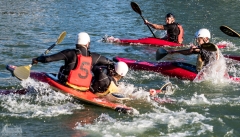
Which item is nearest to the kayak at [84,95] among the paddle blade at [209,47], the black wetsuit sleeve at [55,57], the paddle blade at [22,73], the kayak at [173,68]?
the paddle blade at [22,73]

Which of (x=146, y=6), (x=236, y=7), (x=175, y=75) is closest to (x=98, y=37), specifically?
(x=175, y=75)

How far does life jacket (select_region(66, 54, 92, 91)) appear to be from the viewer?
7777 mm

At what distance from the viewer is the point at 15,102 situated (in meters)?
7.99

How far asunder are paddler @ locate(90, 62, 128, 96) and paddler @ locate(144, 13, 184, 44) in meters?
5.49

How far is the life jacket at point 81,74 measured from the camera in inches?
306

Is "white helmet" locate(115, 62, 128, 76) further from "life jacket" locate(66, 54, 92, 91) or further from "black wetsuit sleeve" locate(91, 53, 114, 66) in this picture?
"life jacket" locate(66, 54, 92, 91)

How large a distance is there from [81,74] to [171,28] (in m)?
6.38

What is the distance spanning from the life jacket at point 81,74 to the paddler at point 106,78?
0.16 m

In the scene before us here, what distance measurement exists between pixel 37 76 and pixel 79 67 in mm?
1005

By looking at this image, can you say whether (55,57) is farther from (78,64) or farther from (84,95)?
(84,95)

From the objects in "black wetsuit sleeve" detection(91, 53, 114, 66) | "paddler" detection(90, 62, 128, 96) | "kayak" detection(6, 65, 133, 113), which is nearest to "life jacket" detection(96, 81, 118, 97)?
"paddler" detection(90, 62, 128, 96)

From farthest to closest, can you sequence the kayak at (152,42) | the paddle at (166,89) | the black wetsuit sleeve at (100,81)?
the kayak at (152,42)
the paddle at (166,89)
the black wetsuit sleeve at (100,81)

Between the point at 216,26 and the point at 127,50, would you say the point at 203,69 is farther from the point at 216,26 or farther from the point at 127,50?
the point at 216,26

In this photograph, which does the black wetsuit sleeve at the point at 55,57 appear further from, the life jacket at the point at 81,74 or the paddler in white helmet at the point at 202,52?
the paddler in white helmet at the point at 202,52
